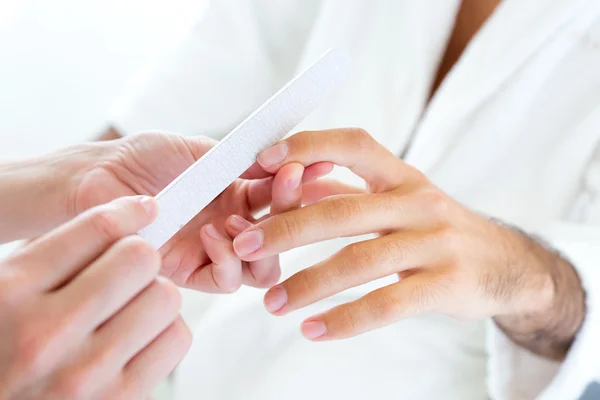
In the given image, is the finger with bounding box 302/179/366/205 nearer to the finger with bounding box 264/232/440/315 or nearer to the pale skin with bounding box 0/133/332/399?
the finger with bounding box 264/232/440/315

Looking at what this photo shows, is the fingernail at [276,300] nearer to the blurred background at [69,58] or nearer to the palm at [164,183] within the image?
the palm at [164,183]

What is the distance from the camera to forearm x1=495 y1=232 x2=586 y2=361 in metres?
0.64

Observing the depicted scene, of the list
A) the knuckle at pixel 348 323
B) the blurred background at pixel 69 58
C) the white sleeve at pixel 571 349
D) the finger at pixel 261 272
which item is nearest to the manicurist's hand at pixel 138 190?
the finger at pixel 261 272

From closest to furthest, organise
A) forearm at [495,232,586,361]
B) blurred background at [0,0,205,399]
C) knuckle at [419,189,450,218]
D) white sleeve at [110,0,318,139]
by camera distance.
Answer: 1. knuckle at [419,189,450,218]
2. forearm at [495,232,586,361]
3. white sleeve at [110,0,318,139]
4. blurred background at [0,0,205,399]

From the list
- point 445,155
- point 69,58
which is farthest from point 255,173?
point 69,58

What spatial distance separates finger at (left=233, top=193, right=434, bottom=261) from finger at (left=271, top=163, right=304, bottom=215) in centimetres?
2

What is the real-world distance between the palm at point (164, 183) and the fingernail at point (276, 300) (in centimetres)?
9

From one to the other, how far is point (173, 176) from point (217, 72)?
0.32 meters

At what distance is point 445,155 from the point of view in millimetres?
793

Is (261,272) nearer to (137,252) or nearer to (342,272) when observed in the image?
(342,272)

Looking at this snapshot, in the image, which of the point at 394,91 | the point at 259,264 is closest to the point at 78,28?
the point at 394,91

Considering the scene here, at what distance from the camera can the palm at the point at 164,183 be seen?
0.56 metres

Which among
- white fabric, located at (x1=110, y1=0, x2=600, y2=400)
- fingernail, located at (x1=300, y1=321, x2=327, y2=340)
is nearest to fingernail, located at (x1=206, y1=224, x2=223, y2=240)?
fingernail, located at (x1=300, y1=321, x2=327, y2=340)

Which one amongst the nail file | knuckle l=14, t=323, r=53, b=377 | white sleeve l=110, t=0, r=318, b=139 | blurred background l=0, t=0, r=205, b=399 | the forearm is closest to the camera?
knuckle l=14, t=323, r=53, b=377
